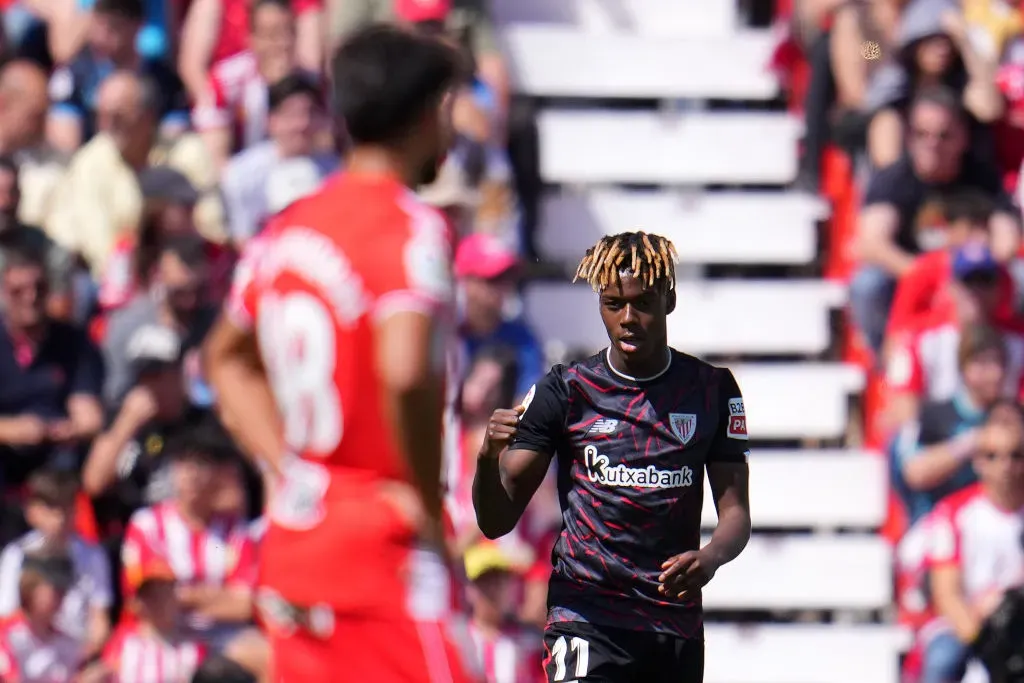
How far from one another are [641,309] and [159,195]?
4.78m

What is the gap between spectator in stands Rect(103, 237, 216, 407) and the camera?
29.0ft

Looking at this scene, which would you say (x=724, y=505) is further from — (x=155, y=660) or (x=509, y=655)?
(x=155, y=660)

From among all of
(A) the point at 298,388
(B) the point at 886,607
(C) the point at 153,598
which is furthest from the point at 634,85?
(A) the point at 298,388

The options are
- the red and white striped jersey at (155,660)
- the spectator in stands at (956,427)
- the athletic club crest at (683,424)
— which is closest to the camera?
the athletic club crest at (683,424)

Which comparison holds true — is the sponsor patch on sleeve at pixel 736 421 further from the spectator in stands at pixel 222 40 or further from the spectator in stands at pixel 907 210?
the spectator in stands at pixel 222 40

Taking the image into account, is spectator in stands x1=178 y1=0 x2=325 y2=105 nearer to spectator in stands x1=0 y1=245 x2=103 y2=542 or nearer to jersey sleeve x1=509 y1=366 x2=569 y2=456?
spectator in stands x1=0 y1=245 x2=103 y2=542

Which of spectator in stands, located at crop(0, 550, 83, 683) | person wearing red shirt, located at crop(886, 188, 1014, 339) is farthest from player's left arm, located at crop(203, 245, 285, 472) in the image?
person wearing red shirt, located at crop(886, 188, 1014, 339)

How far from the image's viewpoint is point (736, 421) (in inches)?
210

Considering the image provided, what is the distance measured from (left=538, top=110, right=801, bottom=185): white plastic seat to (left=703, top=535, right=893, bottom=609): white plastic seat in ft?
7.51

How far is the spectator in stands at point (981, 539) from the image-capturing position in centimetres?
848

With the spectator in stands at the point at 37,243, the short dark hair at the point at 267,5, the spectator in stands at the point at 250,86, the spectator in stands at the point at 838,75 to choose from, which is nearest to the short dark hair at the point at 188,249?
the spectator in stands at the point at 37,243

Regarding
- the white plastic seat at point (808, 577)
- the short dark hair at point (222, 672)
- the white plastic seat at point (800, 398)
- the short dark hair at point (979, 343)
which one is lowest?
the white plastic seat at point (808, 577)

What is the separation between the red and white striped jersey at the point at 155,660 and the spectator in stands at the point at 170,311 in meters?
1.34

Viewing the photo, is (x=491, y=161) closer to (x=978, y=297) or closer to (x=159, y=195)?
(x=159, y=195)
